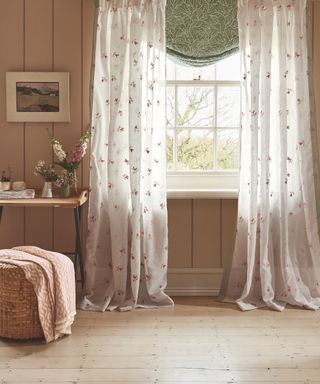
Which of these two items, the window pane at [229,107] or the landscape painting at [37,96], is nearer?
the landscape painting at [37,96]

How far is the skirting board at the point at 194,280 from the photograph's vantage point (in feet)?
17.7

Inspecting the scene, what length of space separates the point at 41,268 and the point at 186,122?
1907 millimetres

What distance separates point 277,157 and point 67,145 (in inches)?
63.5

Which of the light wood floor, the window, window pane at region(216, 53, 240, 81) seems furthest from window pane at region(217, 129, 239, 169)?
the light wood floor

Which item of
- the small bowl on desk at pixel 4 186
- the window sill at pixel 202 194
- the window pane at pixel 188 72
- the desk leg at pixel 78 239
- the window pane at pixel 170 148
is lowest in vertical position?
the desk leg at pixel 78 239

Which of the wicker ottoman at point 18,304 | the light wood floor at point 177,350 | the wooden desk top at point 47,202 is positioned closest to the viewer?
the light wood floor at point 177,350

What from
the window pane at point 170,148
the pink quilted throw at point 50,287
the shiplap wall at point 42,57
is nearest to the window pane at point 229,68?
the window pane at point 170,148

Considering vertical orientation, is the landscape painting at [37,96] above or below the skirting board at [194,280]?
above

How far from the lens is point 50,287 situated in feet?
13.8

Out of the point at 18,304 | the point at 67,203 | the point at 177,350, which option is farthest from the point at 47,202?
the point at 177,350

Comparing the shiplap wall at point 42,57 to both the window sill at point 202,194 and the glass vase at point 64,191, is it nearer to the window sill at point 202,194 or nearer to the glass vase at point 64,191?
the glass vase at point 64,191

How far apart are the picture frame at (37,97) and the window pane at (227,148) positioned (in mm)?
1242

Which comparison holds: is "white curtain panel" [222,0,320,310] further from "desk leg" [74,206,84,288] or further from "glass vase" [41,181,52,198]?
"glass vase" [41,181,52,198]

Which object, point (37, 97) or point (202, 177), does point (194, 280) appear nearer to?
point (202, 177)
